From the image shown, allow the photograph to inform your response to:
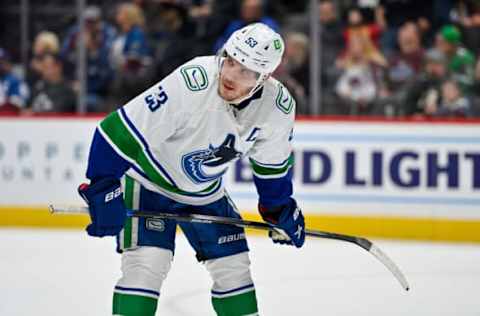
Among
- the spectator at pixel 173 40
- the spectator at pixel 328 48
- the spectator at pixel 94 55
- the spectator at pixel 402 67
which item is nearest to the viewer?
the spectator at pixel 402 67

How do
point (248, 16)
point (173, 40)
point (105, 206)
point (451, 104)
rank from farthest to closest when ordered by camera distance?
1. point (173, 40)
2. point (248, 16)
3. point (451, 104)
4. point (105, 206)

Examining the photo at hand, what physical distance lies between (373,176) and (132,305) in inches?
147

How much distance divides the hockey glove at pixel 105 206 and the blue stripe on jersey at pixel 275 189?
0.55 metres

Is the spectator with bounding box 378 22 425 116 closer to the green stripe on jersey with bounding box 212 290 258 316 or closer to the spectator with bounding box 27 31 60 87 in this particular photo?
the spectator with bounding box 27 31 60 87

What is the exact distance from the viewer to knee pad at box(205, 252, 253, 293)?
3.42 meters

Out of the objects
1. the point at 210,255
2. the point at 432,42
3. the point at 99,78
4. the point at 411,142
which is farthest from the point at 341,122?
the point at 210,255

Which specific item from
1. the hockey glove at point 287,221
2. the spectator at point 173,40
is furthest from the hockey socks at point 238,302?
the spectator at point 173,40

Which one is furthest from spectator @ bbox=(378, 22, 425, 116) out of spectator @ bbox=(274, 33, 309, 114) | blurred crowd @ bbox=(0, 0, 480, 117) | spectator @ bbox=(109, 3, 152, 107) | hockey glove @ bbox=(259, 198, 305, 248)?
hockey glove @ bbox=(259, 198, 305, 248)

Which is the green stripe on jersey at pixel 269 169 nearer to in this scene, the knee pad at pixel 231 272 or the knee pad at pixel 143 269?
the knee pad at pixel 231 272

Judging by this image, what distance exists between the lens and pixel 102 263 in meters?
5.73

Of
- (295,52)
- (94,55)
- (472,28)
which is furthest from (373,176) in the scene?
(94,55)

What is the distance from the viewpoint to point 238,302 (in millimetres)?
3424

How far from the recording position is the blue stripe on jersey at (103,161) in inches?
124

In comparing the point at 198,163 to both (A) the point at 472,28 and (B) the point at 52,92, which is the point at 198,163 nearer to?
(A) the point at 472,28
